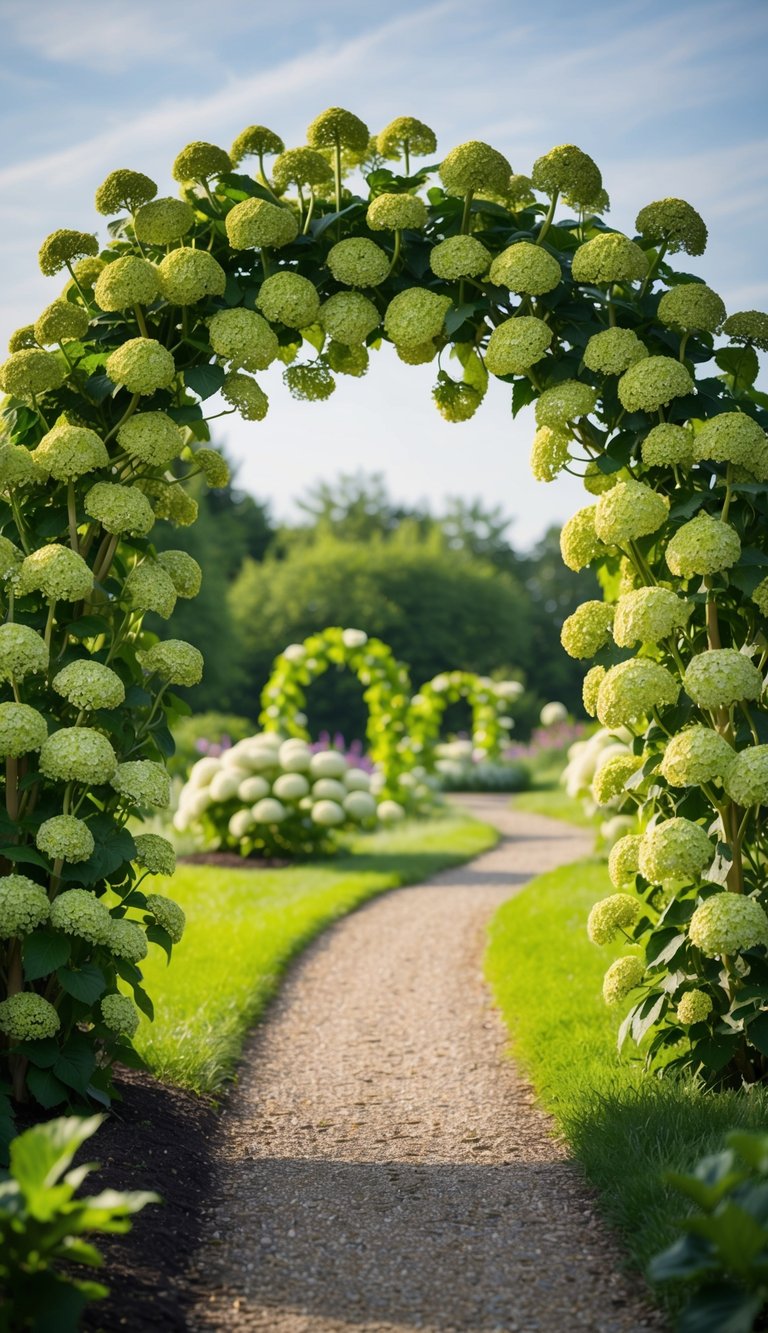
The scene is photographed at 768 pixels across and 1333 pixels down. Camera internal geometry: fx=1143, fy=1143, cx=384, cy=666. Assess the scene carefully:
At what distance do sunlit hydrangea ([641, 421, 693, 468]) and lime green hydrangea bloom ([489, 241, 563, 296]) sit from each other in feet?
1.92

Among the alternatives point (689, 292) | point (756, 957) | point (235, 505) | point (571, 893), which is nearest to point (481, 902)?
point (571, 893)

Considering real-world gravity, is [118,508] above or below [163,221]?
below

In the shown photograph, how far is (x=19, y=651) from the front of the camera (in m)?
3.34

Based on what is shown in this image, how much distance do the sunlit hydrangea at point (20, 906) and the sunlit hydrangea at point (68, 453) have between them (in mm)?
1246

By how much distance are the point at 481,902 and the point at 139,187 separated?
6.08 m

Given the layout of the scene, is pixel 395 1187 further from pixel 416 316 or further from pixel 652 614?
pixel 416 316

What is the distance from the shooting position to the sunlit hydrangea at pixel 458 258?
12.2 ft

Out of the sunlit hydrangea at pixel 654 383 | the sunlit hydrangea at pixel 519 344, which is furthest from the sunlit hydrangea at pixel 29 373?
the sunlit hydrangea at pixel 654 383

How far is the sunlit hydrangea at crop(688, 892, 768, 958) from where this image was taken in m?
3.33

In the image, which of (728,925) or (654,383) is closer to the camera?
(728,925)

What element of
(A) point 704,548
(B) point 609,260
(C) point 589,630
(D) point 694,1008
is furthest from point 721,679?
(B) point 609,260

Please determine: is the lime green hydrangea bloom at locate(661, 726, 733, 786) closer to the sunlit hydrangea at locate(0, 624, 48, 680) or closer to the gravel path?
the gravel path

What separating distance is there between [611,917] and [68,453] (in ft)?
7.73

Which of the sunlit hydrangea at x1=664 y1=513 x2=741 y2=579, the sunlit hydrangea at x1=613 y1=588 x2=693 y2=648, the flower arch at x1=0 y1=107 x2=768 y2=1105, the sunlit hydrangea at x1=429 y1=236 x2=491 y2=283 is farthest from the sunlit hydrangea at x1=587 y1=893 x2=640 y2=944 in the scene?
the sunlit hydrangea at x1=429 y1=236 x2=491 y2=283
